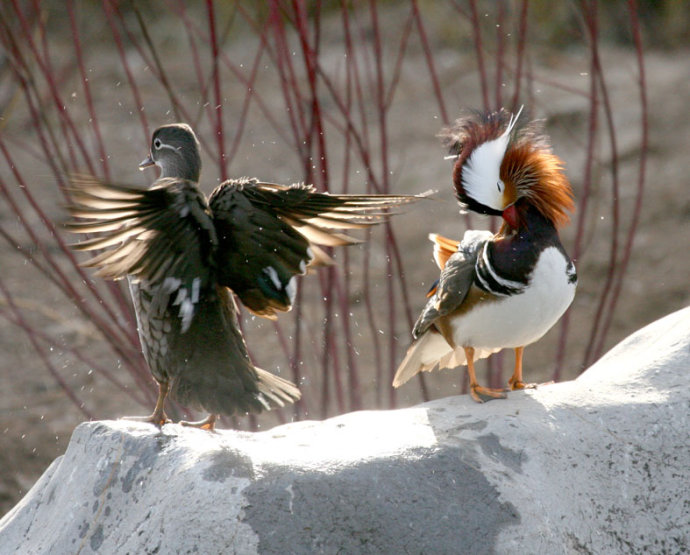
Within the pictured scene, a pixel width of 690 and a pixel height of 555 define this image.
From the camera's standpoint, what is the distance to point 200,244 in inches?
92.6

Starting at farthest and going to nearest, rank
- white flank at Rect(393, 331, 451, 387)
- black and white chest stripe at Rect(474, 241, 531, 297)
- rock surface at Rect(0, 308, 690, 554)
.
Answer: white flank at Rect(393, 331, 451, 387)
black and white chest stripe at Rect(474, 241, 531, 297)
rock surface at Rect(0, 308, 690, 554)

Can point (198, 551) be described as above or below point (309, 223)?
below


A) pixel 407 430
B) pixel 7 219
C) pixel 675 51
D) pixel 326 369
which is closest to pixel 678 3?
pixel 675 51

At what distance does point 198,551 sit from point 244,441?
39 centimetres

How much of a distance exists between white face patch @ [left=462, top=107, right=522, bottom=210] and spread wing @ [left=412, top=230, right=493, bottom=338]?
0.51 feet

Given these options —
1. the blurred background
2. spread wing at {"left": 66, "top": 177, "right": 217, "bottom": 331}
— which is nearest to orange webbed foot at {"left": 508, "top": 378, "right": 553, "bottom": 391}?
the blurred background

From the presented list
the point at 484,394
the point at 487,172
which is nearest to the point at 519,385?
the point at 484,394

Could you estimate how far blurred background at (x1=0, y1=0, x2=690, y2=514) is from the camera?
9.73 feet

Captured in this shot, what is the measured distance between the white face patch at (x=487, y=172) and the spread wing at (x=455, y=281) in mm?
157

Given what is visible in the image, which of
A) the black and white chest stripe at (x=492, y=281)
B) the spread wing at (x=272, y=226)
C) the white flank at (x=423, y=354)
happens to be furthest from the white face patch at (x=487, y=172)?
the white flank at (x=423, y=354)

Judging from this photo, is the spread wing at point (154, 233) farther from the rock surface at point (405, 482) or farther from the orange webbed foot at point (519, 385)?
the orange webbed foot at point (519, 385)

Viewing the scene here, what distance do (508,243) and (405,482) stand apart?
732 millimetres

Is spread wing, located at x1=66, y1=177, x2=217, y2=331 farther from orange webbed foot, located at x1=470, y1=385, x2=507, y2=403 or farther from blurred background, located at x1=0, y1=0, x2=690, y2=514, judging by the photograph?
orange webbed foot, located at x1=470, y1=385, x2=507, y2=403

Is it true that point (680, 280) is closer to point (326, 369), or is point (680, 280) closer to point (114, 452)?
point (326, 369)
